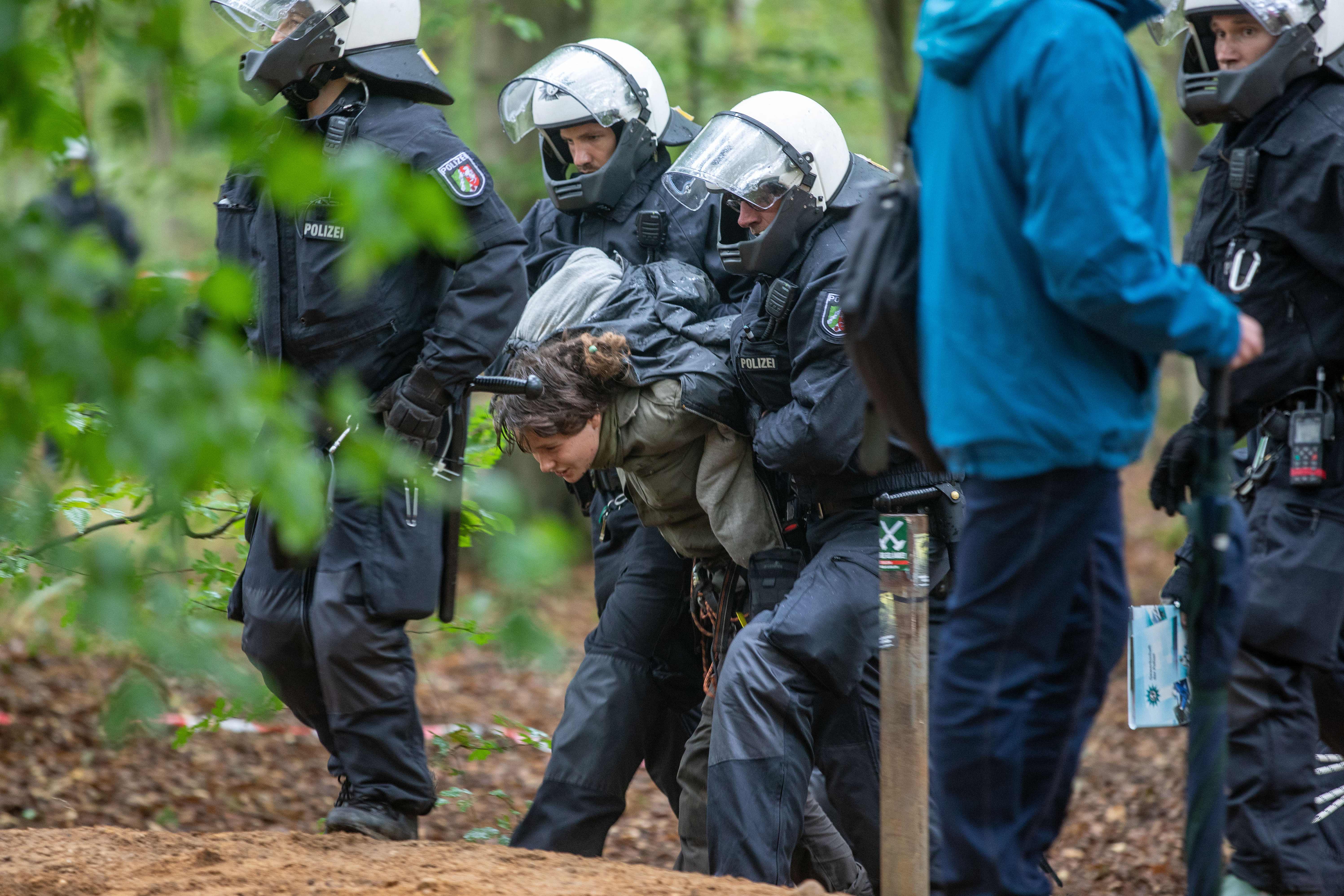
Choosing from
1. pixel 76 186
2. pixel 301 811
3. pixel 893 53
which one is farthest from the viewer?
pixel 893 53

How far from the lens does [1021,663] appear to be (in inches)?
102

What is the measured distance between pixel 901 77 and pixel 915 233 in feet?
29.1

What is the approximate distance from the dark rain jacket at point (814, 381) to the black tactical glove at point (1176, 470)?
2.14ft

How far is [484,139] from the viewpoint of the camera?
10195 mm

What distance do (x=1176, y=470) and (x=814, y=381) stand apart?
1.02 meters

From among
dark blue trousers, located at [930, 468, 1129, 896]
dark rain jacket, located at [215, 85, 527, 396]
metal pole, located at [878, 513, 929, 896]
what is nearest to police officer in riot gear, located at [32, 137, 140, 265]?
dark rain jacket, located at [215, 85, 527, 396]

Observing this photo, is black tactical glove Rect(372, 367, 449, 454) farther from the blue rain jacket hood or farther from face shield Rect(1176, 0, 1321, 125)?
face shield Rect(1176, 0, 1321, 125)

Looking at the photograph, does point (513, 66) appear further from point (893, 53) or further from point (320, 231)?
point (320, 231)

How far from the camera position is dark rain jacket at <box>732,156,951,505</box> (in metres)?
3.77

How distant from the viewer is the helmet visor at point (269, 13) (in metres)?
4.14

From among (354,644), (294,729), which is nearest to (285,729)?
(294,729)

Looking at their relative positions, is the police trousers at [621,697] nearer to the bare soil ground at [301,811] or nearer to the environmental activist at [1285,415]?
the bare soil ground at [301,811]

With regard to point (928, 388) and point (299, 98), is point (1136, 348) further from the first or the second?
point (299, 98)

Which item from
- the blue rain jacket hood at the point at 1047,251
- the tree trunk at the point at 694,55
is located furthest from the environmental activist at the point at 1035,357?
the tree trunk at the point at 694,55
